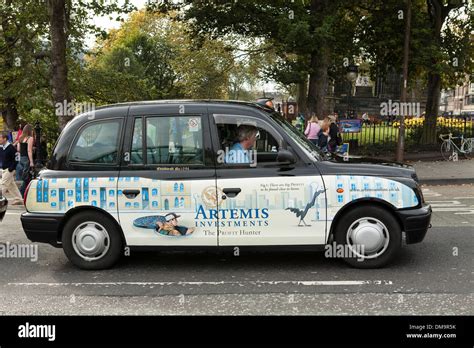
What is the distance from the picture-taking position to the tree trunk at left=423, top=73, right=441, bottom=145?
1981 centimetres

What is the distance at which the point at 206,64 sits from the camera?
3794 cm

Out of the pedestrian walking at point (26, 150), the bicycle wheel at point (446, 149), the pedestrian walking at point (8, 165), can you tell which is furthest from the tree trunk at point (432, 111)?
the pedestrian walking at point (8, 165)

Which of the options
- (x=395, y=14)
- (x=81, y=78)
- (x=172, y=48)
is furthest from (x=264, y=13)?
(x=172, y=48)

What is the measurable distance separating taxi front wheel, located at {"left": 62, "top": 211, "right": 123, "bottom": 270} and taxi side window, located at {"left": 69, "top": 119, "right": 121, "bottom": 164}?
649mm

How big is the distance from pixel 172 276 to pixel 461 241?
13.7ft

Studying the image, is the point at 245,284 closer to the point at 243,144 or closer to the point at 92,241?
the point at 243,144

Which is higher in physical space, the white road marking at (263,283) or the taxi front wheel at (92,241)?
the taxi front wheel at (92,241)

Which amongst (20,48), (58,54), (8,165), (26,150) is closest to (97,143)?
(8,165)

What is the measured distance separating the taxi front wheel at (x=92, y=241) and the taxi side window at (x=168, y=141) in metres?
0.83

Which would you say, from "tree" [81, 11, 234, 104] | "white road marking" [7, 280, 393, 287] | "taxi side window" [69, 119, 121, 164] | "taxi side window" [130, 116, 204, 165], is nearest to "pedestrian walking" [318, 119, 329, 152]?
"taxi side window" [130, 116, 204, 165]

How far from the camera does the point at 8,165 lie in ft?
37.1

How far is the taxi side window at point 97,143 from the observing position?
20.0 ft

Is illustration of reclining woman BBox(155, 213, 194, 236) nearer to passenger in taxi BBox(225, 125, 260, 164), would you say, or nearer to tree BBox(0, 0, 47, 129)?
passenger in taxi BBox(225, 125, 260, 164)

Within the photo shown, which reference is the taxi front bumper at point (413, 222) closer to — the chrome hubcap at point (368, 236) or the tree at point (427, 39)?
the chrome hubcap at point (368, 236)
